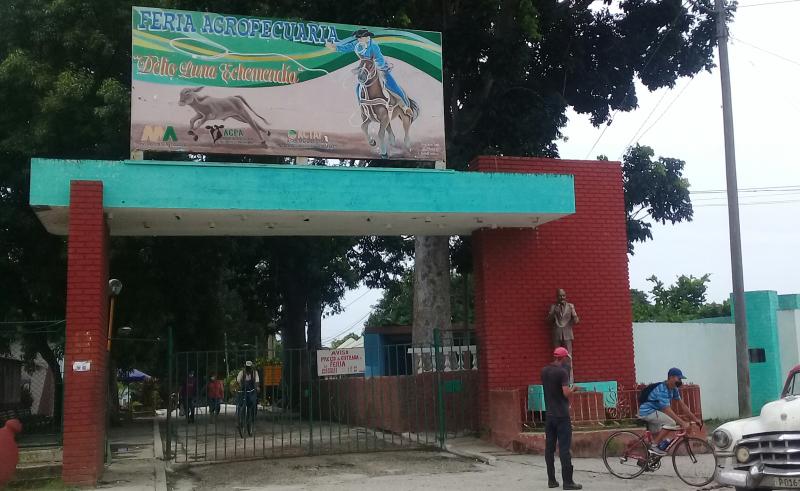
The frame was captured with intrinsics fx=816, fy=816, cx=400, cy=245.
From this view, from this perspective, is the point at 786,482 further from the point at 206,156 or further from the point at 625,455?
the point at 206,156

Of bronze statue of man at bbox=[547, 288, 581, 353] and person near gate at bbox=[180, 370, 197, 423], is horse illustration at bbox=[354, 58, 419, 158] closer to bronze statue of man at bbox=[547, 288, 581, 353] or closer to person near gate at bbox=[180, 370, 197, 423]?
bronze statue of man at bbox=[547, 288, 581, 353]

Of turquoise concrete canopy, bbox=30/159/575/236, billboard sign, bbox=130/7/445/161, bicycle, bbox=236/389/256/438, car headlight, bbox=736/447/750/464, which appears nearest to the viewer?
car headlight, bbox=736/447/750/464

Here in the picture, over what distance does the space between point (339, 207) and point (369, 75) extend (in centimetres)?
290

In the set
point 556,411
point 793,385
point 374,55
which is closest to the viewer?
point 793,385

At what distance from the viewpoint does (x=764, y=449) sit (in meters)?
8.45

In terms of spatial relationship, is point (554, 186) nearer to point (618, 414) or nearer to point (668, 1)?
point (618, 414)

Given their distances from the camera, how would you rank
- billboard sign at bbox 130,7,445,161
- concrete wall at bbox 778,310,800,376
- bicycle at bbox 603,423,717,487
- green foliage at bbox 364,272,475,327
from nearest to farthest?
bicycle at bbox 603,423,717,487
billboard sign at bbox 130,7,445,161
concrete wall at bbox 778,310,800,376
green foliage at bbox 364,272,475,327

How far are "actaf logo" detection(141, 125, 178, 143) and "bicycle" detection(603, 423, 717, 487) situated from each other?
8307mm

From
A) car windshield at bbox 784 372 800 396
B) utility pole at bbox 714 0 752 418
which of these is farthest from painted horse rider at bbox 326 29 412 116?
→ car windshield at bbox 784 372 800 396

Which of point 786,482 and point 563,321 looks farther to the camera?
point 563,321

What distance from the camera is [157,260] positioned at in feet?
75.1

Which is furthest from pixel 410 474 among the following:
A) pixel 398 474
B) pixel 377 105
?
pixel 377 105

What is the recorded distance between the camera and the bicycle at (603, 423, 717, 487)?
10578mm

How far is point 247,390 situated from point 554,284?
22.3 feet
